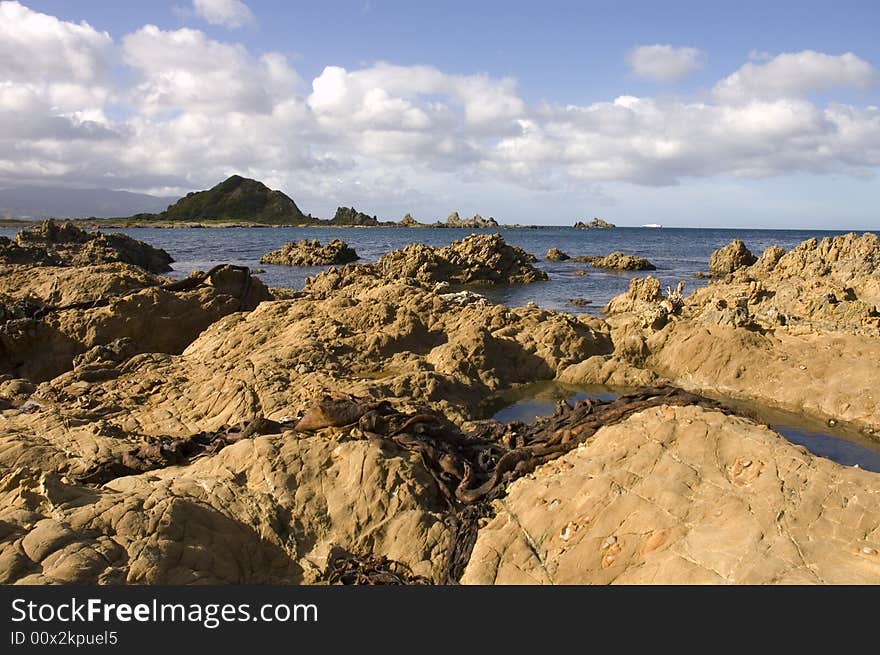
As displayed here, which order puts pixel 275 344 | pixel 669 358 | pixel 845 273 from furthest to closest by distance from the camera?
pixel 845 273 → pixel 669 358 → pixel 275 344

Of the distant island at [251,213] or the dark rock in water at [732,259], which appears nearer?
the dark rock in water at [732,259]

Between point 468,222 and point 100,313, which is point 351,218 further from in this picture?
point 100,313

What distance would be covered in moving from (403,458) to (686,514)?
8.88 feet

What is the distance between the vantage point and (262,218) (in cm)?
13862

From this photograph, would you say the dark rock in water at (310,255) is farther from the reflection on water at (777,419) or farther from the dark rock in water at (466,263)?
the reflection on water at (777,419)

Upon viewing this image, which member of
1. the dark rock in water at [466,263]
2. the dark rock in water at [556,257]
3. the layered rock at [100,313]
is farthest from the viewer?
the dark rock in water at [556,257]

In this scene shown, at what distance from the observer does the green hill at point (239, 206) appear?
138000 mm

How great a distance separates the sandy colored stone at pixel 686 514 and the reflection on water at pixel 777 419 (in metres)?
3.35

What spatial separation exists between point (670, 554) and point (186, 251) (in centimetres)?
5845

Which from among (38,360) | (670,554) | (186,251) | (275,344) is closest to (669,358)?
(275,344)

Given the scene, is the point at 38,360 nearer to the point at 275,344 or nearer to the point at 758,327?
the point at 275,344

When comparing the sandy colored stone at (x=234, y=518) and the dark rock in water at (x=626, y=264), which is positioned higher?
the dark rock in water at (x=626, y=264)

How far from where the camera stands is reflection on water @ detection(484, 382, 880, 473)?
29.4ft

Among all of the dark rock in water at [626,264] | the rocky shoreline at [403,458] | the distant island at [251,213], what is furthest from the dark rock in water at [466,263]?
the distant island at [251,213]
